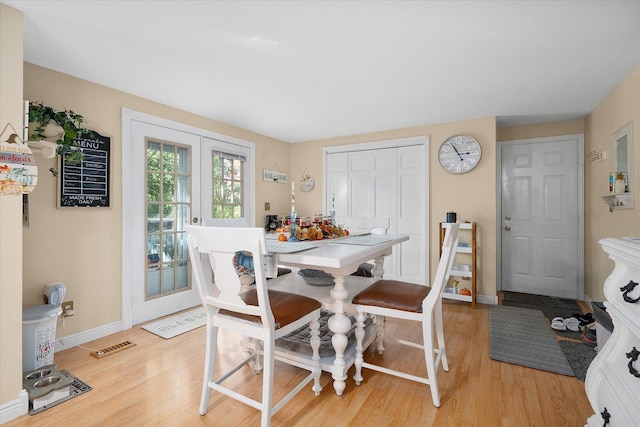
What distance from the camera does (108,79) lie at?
2.62 m

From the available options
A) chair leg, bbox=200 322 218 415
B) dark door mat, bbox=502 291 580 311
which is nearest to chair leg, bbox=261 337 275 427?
chair leg, bbox=200 322 218 415

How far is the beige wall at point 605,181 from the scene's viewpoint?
8.19 ft

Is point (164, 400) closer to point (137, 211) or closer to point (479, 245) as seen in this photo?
point (137, 211)

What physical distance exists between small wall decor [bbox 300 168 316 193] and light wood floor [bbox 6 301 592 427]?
294cm

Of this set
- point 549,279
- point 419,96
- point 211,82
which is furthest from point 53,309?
point 549,279

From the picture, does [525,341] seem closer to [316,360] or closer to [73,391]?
[316,360]

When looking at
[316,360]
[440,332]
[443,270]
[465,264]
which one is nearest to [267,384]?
[316,360]

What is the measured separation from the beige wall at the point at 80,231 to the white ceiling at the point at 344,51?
12 cm

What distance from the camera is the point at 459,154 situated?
12.6 ft

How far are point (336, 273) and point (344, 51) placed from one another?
5.05 feet

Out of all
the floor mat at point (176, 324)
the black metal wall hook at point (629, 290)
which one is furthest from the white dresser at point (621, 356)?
Answer: the floor mat at point (176, 324)

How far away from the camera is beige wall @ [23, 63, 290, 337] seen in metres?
2.34

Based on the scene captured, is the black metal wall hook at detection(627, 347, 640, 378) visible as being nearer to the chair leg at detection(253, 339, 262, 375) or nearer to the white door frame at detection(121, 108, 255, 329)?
the chair leg at detection(253, 339, 262, 375)

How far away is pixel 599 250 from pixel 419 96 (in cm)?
248
